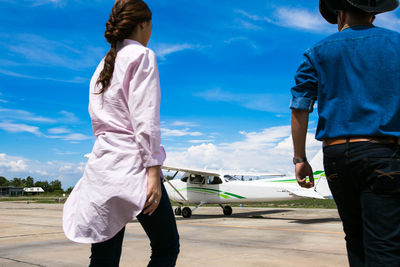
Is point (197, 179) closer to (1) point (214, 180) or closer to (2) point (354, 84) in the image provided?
(1) point (214, 180)

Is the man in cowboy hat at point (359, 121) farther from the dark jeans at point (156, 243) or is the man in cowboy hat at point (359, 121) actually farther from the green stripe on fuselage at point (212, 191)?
the green stripe on fuselage at point (212, 191)

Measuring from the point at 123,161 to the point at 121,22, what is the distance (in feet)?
2.59

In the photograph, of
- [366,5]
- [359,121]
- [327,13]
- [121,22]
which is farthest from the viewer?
[327,13]

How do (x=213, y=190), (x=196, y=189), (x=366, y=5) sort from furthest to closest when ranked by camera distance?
(x=196, y=189), (x=213, y=190), (x=366, y=5)

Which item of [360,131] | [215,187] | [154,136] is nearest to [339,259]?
[360,131]

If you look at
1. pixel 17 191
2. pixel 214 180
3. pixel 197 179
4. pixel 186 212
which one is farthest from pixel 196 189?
pixel 17 191

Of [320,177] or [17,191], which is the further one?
[17,191]

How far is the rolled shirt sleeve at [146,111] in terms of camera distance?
Answer: 5.63ft

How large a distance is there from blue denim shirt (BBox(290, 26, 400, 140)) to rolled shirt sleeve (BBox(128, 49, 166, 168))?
714 mm

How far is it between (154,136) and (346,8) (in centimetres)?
125

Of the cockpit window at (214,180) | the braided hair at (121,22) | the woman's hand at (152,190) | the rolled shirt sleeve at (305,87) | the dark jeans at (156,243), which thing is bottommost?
the dark jeans at (156,243)

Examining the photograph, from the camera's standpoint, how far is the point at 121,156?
5.67 ft

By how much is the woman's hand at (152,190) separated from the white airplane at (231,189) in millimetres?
12777

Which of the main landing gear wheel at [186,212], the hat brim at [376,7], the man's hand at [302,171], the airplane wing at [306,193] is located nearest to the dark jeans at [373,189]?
the man's hand at [302,171]
